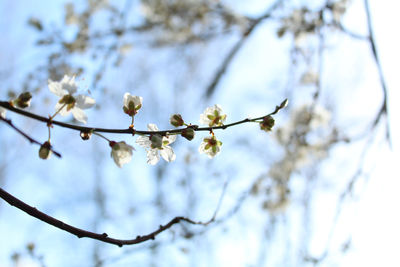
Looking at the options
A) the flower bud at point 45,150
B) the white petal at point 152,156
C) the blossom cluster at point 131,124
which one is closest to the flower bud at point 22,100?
the blossom cluster at point 131,124

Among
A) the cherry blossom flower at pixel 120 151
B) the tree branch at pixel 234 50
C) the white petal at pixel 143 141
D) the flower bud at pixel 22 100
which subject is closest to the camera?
the flower bud at pixel 22 100

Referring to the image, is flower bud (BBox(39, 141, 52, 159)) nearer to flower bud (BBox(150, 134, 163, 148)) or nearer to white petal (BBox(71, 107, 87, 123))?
white petal (BBox(71, 107, 87, 123))

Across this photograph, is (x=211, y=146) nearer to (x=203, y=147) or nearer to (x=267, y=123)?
(x=203, y=147)

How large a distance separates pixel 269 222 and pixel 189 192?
1.82 m

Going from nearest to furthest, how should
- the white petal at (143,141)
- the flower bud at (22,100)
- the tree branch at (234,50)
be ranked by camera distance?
1. the flower bud at (22,100)
2. the white petal at (143,141)
3. the tree branch at (234,50)

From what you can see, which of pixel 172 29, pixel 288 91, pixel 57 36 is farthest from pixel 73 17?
pixel 288 91

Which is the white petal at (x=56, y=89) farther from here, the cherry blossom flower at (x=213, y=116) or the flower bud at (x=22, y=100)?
the cherry blossom flower at (x=213, y=116)

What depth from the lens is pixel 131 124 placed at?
36.1 inches

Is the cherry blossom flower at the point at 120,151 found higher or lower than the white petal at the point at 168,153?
lower

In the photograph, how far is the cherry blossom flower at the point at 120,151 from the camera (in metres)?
0.91

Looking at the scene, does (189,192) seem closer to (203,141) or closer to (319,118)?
(319,118)

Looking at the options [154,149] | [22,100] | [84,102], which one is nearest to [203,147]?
[154,149]

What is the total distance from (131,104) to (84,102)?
0.14m

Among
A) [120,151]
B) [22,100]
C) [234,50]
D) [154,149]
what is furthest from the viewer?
[234,50]
